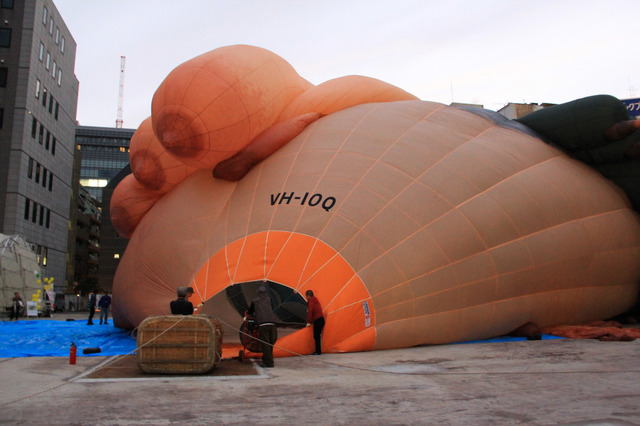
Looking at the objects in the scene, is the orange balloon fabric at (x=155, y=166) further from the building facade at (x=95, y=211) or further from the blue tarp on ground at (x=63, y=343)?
the building facade at (x=95, y=211)

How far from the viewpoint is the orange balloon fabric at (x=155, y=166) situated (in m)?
10.8

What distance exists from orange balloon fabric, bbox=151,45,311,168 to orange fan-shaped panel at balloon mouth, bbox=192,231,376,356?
197cm

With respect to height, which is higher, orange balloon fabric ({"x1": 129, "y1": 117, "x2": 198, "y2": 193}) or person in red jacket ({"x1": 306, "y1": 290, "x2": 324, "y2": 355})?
orange balloon fabric ({"x1": 129, "y1": 117, "x2": 198, "y2": 193})

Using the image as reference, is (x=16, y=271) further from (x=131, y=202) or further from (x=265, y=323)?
(x=265, y=323)

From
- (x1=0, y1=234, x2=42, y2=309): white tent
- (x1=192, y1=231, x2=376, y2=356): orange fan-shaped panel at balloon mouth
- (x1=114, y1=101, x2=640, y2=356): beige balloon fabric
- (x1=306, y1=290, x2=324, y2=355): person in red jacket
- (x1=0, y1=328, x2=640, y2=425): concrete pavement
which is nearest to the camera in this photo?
(x1=0, y1=328, x2=640, y2=425): concrete pavement

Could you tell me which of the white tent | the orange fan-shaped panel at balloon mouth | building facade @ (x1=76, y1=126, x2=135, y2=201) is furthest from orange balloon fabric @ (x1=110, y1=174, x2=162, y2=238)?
building facade @ (x1=76, y1=126, x2=135, y2=201)

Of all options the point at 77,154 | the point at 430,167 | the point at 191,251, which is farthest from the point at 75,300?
the point at 430,167

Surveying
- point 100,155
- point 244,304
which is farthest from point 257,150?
point 100,155

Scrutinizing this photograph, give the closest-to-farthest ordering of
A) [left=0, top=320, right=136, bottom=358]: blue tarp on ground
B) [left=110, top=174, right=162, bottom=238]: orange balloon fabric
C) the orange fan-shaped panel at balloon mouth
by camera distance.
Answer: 1. the orange fan-shaped panel at balloon mouth
2. [left=0, top=320, right=136, bottom=358]: blue tarp on ground
3. [left=110, top=174, right=162, bottom=238]: orange balloon fabric

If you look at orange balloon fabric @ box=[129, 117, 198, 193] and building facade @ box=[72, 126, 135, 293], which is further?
building facade @ box=[72, 126, 135, 293]

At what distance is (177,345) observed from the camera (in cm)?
582

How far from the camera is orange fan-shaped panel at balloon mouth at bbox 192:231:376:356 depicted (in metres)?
7.36

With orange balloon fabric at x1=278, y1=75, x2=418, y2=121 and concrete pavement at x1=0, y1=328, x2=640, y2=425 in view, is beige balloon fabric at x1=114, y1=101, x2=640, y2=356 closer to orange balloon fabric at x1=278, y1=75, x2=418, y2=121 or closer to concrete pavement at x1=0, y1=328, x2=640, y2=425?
orange balloon fabric at x1=278, y1=75, x2=418, y2=121

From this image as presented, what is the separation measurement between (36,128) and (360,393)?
37.6 metres
